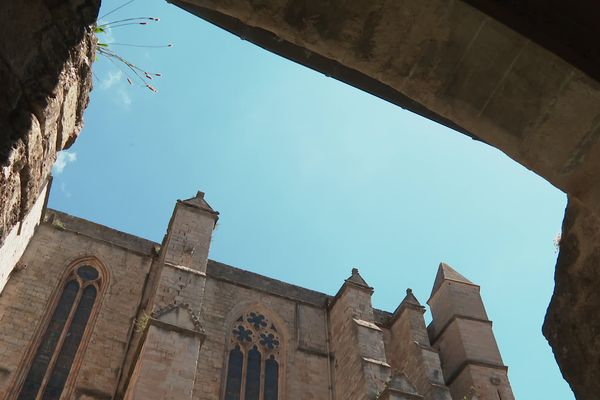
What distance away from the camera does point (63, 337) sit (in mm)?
11828

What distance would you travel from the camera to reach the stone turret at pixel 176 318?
916cm

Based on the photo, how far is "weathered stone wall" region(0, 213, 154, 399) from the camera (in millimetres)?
11094

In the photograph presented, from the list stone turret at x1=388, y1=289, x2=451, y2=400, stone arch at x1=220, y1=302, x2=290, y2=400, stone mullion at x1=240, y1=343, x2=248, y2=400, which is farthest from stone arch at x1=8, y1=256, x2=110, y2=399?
stone turret at x1=388, y1=289, x2=451, y2=400

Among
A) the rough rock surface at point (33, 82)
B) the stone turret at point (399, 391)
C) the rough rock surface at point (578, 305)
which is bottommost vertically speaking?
the rough rock surface at point (578, 305)

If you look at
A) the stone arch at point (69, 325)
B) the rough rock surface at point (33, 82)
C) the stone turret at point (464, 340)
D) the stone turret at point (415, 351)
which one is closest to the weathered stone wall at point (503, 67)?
the rough rock surface at point (33, 82)

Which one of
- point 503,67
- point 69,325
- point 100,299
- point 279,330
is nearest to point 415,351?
point 279,330

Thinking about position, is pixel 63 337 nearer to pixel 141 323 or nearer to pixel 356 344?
pixel 141 323

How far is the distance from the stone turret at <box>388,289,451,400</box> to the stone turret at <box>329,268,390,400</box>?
4.88ft

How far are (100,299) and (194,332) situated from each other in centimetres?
392

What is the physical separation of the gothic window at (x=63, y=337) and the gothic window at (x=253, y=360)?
348 cm

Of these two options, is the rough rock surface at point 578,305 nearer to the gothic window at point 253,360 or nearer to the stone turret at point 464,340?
the gothic window at point 253,360

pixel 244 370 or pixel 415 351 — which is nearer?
pixel 244 370

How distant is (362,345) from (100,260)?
6786mm

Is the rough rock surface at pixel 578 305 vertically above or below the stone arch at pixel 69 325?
below
